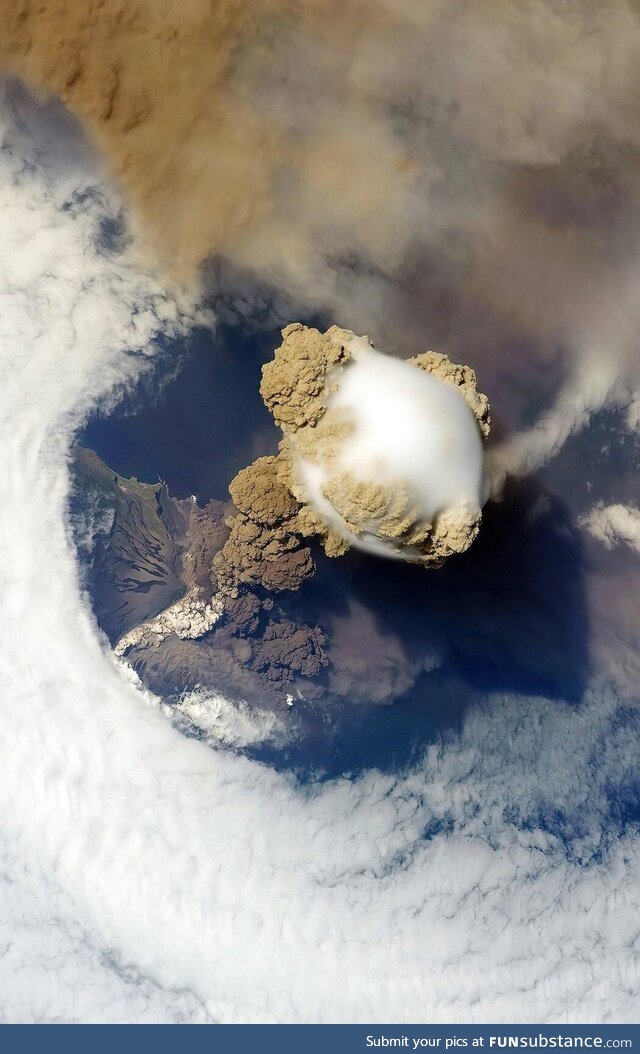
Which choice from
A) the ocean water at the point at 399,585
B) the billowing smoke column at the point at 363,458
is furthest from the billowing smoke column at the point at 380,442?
the ocean water at the point at 399,585

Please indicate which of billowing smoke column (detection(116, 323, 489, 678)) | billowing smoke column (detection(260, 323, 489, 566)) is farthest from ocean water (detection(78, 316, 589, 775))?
billowing smoke column (detection(260, 323, 489, 566))

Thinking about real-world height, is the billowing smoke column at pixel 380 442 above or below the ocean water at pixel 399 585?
above

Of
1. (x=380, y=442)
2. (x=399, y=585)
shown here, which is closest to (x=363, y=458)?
(x=380, y=442)

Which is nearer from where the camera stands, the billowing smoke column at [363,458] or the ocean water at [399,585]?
the billowing smoke column at [363,458]

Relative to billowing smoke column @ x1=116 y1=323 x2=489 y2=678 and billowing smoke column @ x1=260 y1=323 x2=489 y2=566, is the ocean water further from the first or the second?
billowing smoke column @ x1=260 y1=323 x2=489 y2=566

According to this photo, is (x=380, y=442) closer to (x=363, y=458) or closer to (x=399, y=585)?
(x=363, y=458)

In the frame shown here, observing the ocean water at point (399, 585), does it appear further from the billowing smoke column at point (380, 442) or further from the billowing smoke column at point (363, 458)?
the billowing smoke column at point (380, 442)

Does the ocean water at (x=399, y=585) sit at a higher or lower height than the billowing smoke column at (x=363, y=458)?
lower

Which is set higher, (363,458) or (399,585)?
(363,458)

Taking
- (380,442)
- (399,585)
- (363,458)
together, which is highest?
(380,442)

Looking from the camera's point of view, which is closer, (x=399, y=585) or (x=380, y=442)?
(x=380, y=442)
